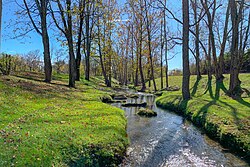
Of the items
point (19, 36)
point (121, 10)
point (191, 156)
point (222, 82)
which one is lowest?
point (191, 156)

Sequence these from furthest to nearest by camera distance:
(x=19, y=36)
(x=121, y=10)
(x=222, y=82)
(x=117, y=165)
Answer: (x=121, y=10)
(x=222, y=82)
(x=19, y=36)
(x=117, y=165)

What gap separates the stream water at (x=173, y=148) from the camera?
5.95 meters

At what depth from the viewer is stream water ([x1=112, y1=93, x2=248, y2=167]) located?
595 centimetres

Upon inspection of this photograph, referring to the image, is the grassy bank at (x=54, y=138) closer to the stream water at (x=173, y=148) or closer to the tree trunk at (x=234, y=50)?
the stream water at (x=173, y=148)

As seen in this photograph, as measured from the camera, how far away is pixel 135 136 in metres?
8.17

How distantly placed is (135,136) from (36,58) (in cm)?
6741

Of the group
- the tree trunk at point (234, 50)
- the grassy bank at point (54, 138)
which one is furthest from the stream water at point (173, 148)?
the tree trunk at point (234, 50)

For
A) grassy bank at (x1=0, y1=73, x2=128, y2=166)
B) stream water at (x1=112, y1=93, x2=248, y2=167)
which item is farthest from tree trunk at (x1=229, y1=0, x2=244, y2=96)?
grassy bank at (x1=0, y1=73, x2=128, y2=166)

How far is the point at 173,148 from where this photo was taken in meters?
7.11

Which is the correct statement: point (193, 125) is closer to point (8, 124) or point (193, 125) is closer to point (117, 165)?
point (117, 165)

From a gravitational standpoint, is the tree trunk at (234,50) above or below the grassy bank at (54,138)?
above

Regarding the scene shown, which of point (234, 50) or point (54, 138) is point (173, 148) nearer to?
point (54, 138)

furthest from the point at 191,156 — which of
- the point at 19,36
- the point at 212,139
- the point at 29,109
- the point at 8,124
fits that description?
the point at 19,36

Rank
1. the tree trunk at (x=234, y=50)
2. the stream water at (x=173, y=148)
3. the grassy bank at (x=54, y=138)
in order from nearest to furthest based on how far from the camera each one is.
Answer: the grassy bank at (x=54, y=138), the stream water at (x=173, y=148), the tree trunk at (x=234, y=50)
